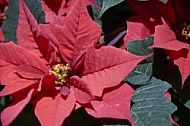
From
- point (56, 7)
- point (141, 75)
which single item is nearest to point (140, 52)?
point (141, 75)

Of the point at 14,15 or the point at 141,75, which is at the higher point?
the point at 14,15

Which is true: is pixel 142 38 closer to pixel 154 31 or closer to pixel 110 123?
pixel 154 31

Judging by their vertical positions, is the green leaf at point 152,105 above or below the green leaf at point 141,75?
below

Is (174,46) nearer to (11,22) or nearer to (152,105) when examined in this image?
(152,105)

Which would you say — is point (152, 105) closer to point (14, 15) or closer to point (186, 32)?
point (186, 32)

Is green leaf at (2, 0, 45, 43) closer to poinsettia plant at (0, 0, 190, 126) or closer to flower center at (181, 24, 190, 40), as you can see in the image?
poinsettia plant at (0, 0, 190, 126)

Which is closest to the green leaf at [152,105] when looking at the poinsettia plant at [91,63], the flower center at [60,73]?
the poinsettia plant at [91,63]

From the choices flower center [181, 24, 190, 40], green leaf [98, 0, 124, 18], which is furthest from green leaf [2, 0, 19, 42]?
flower center [181, 24, 190, 40]

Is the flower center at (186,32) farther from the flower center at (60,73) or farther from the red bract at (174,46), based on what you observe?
the flower center at (60,73)
